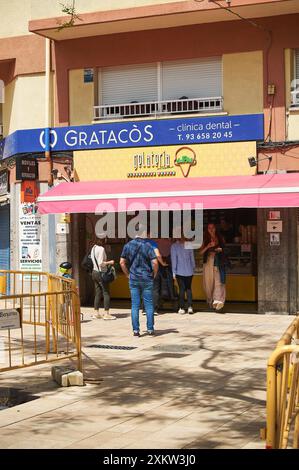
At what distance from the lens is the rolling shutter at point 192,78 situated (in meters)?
17.4

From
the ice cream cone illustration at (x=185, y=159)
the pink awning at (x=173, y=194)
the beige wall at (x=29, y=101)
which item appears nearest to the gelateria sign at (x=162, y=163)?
the ice cream cone illustration at (x=185, y=159)

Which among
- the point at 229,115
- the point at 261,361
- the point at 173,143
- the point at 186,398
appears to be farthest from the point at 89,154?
the point at 186,398

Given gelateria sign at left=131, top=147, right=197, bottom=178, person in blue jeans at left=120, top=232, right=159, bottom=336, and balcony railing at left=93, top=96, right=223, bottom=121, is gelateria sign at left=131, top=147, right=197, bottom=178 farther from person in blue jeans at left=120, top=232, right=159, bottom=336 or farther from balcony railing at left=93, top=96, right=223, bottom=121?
person in blue jeans at left=120, top=232, right=159, bottom=336

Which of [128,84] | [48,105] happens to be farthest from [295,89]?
[48,105]

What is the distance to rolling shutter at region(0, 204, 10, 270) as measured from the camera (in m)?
20.6

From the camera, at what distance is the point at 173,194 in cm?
1602

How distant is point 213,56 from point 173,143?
2131 millimetres

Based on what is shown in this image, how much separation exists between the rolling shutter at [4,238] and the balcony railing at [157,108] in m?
4.14

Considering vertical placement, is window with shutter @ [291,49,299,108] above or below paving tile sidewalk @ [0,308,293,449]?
above

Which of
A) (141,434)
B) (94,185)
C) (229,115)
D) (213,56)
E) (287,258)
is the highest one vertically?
(213,56)

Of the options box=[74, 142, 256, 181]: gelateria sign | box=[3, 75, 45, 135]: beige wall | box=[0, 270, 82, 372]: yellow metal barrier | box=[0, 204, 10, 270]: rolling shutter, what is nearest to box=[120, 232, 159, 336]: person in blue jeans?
box=[0, 270, 82, 372]: yellow metal barrier

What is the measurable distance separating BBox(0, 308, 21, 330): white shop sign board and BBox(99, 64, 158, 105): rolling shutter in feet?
33.6

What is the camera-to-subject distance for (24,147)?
1867 cm
